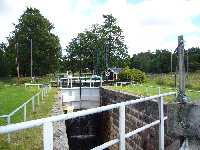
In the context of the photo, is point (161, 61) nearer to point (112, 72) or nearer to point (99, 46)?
point (99, 46)

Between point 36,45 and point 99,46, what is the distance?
15165 mm

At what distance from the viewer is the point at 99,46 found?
85250 millimetres

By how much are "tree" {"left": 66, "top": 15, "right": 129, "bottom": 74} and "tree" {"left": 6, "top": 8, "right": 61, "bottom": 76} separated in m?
11.5

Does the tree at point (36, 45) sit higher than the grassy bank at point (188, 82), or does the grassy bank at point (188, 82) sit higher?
the tree at point (36, 45)

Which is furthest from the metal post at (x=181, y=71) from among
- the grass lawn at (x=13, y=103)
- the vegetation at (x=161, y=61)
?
the vegetation at (x=161, y=61)

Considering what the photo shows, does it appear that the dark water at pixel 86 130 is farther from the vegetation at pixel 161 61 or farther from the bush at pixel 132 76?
the vegetation at pixel 161 61

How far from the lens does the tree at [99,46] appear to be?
8575cm

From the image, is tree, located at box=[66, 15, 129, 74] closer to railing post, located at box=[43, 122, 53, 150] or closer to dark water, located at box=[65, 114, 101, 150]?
dark water, located at box=[65, 114, 101, 150]

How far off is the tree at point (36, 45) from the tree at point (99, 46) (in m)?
11.5

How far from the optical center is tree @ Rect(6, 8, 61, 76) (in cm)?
7369

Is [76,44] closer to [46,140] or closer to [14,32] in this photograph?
[14,32]

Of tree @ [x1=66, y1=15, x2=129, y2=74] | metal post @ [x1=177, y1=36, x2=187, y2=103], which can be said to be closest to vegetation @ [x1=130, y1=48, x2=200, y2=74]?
tree @ [x1=66, y1=15, x2=129, y2=74]

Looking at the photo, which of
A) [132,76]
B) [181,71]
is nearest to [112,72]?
[132,76]

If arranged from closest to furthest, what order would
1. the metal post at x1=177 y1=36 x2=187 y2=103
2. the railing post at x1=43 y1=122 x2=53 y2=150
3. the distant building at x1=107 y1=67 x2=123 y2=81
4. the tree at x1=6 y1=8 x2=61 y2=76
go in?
the railing post at x1=43 y1=122 x2=53 y2=150, the metal post at x1=177 y1=36 x2=187 y2=103, the distant building at x1=107 y1=67 x2=123 y2=81, the tree at x1=6 y1=8 x2=61 y2=76
